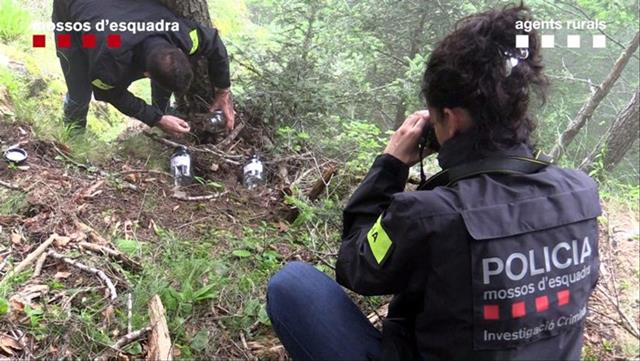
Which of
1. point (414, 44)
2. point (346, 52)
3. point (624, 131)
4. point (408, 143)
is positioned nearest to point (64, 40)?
point (346, 52)

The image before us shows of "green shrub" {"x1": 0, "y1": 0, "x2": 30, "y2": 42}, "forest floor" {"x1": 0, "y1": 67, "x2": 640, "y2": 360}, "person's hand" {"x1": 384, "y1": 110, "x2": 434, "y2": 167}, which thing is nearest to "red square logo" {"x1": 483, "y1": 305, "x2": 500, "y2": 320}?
"person's hand" {"x1": 384, "y1": 110, "x2": 434, "y2": 167}

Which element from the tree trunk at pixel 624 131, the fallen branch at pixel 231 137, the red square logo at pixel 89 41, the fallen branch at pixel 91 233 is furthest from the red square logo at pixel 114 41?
the tree trunk at pixel 624 131

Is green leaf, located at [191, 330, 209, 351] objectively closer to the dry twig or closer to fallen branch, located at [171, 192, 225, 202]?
fallen branch, located at [171, 192, 225, 202]

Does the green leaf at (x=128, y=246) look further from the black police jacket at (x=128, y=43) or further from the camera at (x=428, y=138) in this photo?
the camera at (x=428, y=138)

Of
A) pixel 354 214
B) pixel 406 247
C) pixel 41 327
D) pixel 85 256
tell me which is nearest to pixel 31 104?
pixel 85 256

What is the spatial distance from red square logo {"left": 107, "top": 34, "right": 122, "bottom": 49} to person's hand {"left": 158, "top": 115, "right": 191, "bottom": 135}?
1.71 ft

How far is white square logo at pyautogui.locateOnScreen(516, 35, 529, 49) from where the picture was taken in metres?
1.48

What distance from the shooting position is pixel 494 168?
1424mm

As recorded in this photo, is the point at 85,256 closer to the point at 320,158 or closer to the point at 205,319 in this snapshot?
the point at 205,319

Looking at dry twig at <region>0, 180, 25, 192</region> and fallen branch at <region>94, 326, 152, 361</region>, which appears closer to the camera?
fallen branch at <region>94, 326, 152, 361</region>

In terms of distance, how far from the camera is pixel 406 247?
135cm

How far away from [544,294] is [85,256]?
71.7 inches

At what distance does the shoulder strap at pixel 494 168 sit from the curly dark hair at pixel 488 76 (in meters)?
0.06

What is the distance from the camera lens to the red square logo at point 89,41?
10.7ft
